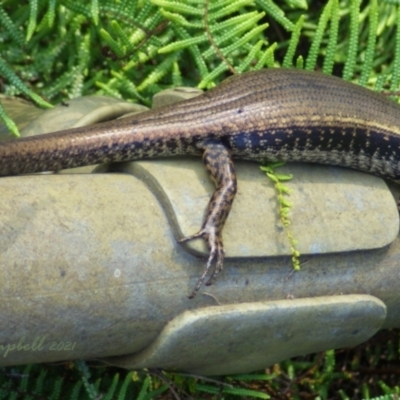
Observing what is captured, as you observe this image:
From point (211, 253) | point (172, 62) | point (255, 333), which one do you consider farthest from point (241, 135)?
point (172, 62)

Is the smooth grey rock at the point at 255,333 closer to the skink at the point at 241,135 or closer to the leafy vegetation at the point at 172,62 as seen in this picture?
the skink at the point at 241,135

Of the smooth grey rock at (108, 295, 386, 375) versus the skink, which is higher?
the skink

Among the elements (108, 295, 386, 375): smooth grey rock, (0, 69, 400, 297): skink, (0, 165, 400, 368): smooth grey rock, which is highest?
(0, 69, 400, 297): skink

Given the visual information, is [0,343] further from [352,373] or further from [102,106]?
[352,373]

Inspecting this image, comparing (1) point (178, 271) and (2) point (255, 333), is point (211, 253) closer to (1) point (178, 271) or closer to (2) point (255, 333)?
(1) point (178, 271)

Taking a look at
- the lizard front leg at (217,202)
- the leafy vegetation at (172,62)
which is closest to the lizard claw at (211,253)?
the lizard front leg at (217,202)

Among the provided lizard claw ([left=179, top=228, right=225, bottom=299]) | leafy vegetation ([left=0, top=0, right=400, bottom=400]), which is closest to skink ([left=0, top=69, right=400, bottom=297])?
lizard claw ([left=179, top=228, right=225, bottom=299])

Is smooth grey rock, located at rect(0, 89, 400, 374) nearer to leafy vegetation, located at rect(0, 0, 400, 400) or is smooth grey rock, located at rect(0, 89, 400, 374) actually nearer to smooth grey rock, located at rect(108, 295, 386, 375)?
smooth grey rock, located at rect(108, 295, 386, 375)

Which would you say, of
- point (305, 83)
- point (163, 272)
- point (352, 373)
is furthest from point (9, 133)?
point (352, 373)

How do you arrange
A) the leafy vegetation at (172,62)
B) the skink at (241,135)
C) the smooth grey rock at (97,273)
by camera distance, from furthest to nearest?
1. the leafy vegetation at (172,62)
2. the skink at (241,135)
3. the smooth grey rock at (97,273)

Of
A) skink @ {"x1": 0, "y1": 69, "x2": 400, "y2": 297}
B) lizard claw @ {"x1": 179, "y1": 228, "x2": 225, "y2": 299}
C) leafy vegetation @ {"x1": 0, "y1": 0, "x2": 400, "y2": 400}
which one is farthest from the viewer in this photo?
leafy vegetation @ {"x1": 0, "y1": 0, "x2": 400, "y2": 400}
